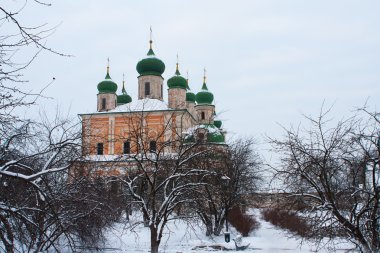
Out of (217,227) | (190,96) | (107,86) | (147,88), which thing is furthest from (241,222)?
(190,96)

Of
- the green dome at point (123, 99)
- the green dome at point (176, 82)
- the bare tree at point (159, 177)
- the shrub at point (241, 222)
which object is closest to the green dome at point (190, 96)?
the green dome at point (123, 99)

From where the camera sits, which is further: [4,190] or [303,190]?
[303,190]

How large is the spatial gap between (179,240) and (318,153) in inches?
520

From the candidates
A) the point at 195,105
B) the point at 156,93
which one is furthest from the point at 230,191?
the point at 195,105

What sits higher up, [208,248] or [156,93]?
[156,93]

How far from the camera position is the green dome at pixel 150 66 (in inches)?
1758

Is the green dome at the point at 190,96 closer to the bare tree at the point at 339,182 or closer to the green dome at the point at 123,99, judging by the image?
the green dome at the point at 123,99

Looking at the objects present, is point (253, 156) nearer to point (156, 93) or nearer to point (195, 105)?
point (156, 93)

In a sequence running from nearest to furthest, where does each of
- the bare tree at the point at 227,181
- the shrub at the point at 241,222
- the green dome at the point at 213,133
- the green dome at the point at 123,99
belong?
the green dome at the point at 213,133 < the bare tree at the point at 227,181 < the shrub at the point at 241,222 < the green dome at the point at 123,99

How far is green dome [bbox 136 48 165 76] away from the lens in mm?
44656

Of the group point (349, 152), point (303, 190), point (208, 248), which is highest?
point (349, 152)

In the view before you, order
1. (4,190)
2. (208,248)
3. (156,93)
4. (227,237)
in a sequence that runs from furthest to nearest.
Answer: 1. (156,93)
2. (227,237)
3. (208,248)
4. (4,190)

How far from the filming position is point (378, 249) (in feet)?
30.4

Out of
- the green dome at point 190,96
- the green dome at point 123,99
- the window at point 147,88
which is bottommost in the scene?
the window at point 147,88
